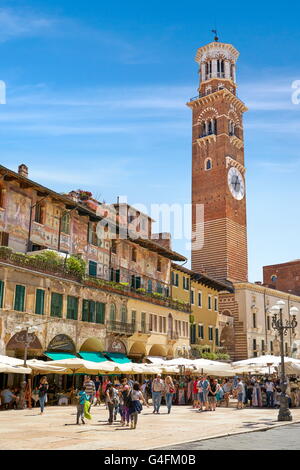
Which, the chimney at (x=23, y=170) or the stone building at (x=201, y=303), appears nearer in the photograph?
the chimney at (x=23, y=170)

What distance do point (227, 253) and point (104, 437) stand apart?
163 feet

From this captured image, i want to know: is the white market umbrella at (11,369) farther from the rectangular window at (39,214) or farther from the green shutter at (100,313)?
the green shutter at (100,313)

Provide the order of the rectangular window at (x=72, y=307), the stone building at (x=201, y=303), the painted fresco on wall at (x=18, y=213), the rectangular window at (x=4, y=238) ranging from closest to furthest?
the rectangular window at (x=4, y=238)
the painted fresco on wall at (x=18, y=213)
the rectangular window at (x=72, y=307)
the stone building at (x=201, y=303)

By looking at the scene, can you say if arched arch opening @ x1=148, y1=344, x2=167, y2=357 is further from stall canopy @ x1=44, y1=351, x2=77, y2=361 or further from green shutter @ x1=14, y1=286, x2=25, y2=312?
green shutter @ x1=14, y1=286, x2=25, y2=312

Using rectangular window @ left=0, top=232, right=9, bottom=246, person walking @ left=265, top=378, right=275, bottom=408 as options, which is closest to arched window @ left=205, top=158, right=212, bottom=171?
rectangular window @ left=0, top=232, right=9, bottom=246

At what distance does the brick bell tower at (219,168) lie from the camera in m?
64.1

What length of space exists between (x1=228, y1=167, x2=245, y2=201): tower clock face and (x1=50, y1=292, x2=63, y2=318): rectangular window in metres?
39.8

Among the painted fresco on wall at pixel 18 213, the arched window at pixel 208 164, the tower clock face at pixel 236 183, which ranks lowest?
the painted fresco on wall at pixel 18 213

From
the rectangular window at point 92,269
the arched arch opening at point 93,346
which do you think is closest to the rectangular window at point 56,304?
the arched arch opening at point 93,346

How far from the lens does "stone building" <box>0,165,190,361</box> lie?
28.5 metres

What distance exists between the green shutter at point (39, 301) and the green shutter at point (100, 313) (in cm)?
564

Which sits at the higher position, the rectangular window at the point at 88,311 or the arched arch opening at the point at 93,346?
the rectangular window at the point at 88,311

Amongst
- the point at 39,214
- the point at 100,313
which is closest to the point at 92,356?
the point at 100,313

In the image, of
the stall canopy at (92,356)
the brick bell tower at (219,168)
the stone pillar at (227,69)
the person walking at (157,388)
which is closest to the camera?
the person walking at (157,388)
